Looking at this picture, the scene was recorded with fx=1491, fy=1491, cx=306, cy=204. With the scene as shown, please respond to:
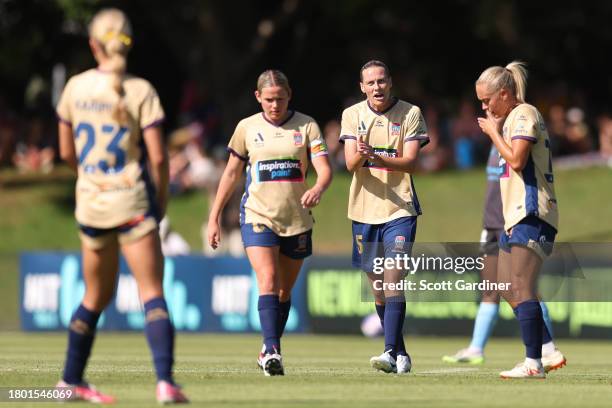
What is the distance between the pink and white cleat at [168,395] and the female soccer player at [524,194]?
3.21 m

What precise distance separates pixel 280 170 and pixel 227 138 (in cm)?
1859

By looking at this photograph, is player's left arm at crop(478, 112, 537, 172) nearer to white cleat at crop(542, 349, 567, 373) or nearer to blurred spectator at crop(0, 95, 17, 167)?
white cleat at crop(542, 349, 567, 373)

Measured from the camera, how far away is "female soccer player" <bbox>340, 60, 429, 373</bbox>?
11.9 meters

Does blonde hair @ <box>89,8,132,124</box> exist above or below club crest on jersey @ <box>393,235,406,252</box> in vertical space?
above

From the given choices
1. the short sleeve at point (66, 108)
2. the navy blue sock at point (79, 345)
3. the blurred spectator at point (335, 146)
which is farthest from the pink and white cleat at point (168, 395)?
the blurred spectator at point (335, 146)

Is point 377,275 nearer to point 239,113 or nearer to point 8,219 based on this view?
point 239,113

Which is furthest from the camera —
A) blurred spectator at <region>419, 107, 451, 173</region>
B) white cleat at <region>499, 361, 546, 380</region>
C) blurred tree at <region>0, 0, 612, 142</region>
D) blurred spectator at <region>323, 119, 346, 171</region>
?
blurred tree at <region>0, 0, 612, 142</region>

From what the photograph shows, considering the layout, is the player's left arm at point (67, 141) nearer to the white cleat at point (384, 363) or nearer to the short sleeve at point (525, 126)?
the short sleeve at point (525, 126)

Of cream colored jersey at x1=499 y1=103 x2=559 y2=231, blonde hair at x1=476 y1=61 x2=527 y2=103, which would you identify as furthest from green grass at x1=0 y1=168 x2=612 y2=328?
cream colored jersey at x1=499 y1=103 x2=559 y2=231

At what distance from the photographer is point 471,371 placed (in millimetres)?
12531

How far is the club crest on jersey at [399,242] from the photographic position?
1188 cm

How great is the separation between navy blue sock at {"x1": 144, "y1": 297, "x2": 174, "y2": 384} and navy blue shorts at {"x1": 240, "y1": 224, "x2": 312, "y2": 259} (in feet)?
9.23

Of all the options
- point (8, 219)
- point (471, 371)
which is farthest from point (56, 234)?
point (471, 371)

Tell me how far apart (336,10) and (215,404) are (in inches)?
875
